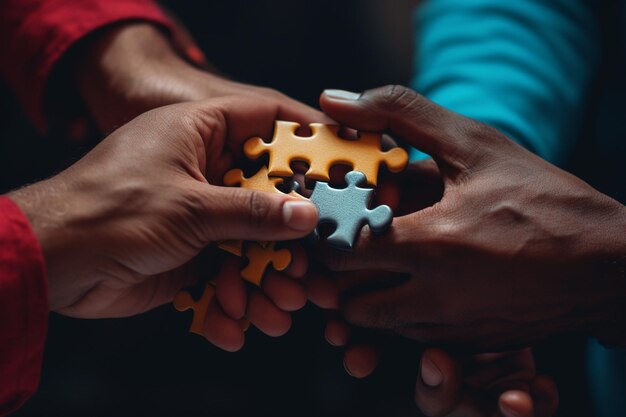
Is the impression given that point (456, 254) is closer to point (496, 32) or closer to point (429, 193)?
point (429, 193)

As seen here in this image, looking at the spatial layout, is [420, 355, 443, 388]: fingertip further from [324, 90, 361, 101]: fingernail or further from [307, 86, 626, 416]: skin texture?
[324, 90, 361, 101]: fingernail

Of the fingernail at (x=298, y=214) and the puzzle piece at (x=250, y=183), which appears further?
the puzzle piece at (x=250, y=183)

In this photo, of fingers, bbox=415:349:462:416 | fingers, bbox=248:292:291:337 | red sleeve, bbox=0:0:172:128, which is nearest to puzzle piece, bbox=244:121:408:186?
fingers, bbox=248:292:291:337

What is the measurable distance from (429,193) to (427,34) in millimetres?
708

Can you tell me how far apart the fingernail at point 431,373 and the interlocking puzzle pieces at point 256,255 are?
1.09 ft

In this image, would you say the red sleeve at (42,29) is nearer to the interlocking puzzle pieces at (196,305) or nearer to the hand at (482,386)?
the interlocking puzzle pieces at (196,305)

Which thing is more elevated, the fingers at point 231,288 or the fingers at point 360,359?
the fingers at point 231,288

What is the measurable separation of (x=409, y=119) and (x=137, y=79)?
70 cm

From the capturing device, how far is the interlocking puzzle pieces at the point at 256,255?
42.3 inches

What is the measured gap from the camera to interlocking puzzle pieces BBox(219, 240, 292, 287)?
3.52 ft

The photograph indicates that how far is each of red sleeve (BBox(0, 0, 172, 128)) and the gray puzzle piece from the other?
86 cm

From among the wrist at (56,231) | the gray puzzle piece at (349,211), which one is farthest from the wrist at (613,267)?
the wrist at (56,231)

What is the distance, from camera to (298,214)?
98cm

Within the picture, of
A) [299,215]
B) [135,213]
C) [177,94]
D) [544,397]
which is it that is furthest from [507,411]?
[177,94]
